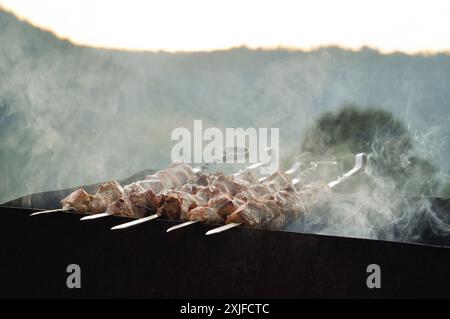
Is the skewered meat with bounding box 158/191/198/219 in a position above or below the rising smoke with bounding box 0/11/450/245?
below

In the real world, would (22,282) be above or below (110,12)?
below

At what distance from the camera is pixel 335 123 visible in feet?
28.9

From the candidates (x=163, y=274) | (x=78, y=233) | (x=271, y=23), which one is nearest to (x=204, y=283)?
(x=163, y=274)

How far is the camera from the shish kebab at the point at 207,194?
12.0 feet

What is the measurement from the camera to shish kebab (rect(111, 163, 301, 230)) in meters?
3.67

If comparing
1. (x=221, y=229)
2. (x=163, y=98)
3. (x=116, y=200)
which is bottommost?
(x=221, y=229)

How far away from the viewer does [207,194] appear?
13.5ft

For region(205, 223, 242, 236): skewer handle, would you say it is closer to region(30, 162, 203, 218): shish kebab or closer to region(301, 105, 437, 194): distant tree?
region(30, 162, 203, 218): shish kebab

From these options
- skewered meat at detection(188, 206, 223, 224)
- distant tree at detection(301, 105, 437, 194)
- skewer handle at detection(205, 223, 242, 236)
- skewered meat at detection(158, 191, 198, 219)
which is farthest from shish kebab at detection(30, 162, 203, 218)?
distant tree at detection(301, 105, 437, 194)

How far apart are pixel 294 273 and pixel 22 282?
1.93 metres

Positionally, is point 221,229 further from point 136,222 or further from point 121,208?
point 121,208

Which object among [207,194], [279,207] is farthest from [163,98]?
[279,207]
